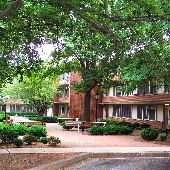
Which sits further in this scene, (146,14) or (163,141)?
(163,141)

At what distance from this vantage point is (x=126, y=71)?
22219 mm

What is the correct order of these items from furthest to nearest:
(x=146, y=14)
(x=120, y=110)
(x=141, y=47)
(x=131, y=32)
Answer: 1. (x=120, y=110)
2. (x=141, y=47)
3. (x=131, y=32)
4. (x=146, y=14)

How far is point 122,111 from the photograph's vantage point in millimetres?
46281

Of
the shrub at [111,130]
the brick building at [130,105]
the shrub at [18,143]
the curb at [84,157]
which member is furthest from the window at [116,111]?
the shrub at [18,143]

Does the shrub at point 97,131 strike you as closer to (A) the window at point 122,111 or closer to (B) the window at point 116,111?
(A) the window at point 122,111

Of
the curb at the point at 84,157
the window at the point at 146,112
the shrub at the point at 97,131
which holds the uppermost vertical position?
the window at the point at 146,112

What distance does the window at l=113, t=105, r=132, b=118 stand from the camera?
44.3m

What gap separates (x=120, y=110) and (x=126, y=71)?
25.2 metres

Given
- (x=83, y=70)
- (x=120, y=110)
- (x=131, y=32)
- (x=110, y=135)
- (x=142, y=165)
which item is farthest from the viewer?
(x=120, y=110)

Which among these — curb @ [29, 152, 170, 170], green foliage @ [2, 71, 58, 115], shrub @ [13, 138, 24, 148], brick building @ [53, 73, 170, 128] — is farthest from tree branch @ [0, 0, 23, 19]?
green foliage @ [2, 71, 58, 115]

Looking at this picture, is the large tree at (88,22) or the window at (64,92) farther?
the window at (64,92)

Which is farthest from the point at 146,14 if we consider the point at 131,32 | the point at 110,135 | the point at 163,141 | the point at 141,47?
the point at 110,135

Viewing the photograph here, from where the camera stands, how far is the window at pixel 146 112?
37.8 meters

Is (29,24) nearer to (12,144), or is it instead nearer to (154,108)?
(12,144)
